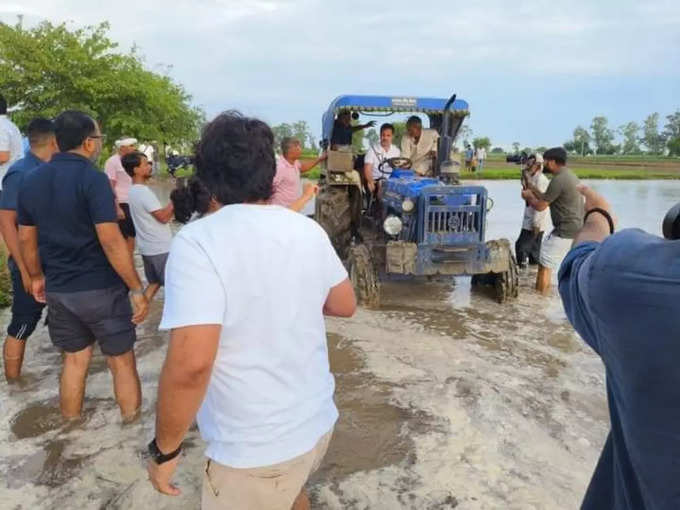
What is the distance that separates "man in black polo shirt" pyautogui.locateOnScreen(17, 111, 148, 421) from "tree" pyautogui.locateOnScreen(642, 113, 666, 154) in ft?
335

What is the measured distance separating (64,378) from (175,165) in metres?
23.1

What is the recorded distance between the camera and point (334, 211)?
7.79 meters

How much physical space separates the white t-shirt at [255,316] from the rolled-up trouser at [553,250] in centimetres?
558

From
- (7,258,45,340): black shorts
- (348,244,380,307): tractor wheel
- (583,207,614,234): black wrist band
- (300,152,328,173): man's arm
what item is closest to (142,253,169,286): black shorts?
(7,258,45,340): black shorts

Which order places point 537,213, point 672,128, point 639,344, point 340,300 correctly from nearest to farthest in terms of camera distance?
point 639,344 → point 340,300 → point 537,213 → point 672,128

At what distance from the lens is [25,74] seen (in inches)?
737

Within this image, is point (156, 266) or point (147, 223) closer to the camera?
point (147, 223)

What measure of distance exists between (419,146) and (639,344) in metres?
6.77

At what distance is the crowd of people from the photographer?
0.96 m

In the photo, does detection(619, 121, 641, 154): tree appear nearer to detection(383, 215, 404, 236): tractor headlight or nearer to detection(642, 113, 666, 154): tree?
detection(642, 113, 666, 154): tree

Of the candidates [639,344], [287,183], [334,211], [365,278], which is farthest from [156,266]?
[639,344]

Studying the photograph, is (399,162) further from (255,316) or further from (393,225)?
(255,316)

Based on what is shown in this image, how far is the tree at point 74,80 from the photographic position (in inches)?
736

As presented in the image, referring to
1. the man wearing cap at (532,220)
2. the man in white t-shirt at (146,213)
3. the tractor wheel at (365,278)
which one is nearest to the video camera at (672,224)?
the man in white t-shirt at (146,213)
